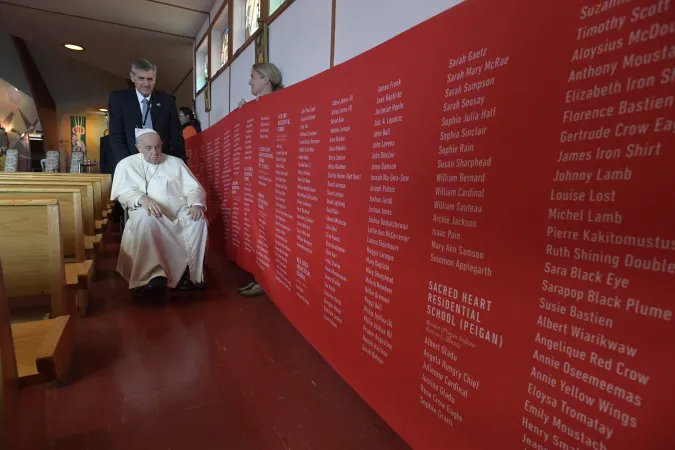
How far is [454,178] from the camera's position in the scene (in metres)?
1.12

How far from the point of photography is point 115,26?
6.59m

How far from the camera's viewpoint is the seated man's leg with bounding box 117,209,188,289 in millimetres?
2857

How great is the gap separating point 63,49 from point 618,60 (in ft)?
32.8

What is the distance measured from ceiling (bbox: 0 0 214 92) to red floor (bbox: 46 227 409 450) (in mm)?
4949

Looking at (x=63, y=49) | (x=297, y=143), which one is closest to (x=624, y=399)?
(x=297, y=143)

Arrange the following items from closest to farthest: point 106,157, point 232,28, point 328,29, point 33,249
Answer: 1. point 33,249
2. point 328,29
3. point 232,28
4. point 106,157

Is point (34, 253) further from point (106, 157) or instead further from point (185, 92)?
point (185, 92)

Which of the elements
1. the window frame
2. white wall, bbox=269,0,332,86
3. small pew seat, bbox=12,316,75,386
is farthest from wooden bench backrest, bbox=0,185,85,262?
the window frame

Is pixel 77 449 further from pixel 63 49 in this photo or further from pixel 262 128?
pixel 63 49

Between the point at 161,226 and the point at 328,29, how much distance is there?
181 cm

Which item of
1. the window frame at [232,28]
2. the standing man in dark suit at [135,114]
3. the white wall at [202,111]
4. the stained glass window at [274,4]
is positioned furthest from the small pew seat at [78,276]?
the white wall at [202,111]

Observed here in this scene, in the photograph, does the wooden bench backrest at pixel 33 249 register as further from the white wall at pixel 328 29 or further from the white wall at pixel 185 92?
the white wall at pixel 185 92

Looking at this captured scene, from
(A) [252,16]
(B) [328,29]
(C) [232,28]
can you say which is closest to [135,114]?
(A) [252,16]

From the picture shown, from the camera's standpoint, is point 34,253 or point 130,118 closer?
point 34,253
